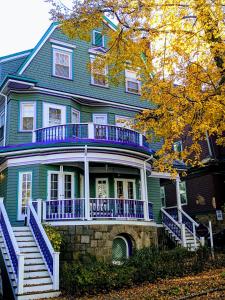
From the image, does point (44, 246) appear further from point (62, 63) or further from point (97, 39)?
point (97, 39)

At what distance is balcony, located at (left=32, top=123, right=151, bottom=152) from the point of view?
16.3 m

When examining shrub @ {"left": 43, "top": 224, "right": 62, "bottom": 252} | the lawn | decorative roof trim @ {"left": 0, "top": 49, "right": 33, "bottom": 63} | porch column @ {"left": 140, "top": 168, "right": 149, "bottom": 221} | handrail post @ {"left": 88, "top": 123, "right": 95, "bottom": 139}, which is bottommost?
the lawn

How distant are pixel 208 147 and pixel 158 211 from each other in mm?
6338

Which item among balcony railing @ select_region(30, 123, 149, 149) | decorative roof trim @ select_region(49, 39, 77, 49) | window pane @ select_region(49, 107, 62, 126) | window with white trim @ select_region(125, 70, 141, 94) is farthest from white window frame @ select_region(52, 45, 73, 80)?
balcony railing @ select_region(30, 123, 149, 149)

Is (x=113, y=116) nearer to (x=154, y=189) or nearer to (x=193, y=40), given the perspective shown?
(x=154, y=189)

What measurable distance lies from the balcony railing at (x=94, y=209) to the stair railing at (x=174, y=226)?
3007mm

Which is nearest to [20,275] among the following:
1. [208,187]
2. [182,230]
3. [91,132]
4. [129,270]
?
[129,270]

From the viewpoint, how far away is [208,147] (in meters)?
24.3

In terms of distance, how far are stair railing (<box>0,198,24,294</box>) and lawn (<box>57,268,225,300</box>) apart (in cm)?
141

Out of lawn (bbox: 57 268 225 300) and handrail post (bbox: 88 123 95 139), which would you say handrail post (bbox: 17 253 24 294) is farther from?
handrail post (bbox: 88 123 95 139)

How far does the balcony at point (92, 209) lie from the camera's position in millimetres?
15094

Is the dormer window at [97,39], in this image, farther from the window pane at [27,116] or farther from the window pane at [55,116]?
the window pane at [27,116]

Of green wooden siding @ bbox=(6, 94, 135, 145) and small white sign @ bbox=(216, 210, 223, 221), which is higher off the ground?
green wooden siding @ bbox=(6, 94, 135, 145)

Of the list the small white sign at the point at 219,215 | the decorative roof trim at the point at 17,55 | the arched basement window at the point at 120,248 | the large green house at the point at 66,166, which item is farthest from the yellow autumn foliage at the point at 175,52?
the small white sign at the point at 219,215
